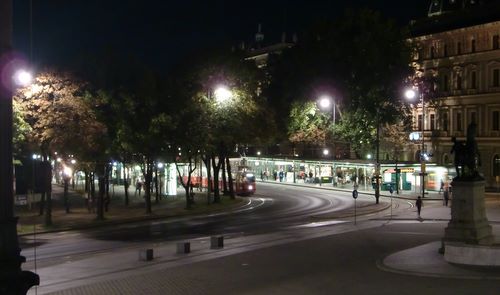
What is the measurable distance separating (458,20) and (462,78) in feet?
24.1

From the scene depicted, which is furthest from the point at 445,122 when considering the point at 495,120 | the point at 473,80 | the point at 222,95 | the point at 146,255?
the point at 146,255

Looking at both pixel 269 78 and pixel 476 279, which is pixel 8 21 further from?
pixel 269 78

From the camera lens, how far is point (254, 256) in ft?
79.9

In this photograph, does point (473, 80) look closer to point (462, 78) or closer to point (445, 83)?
point (462, 78)

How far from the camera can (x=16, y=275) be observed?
21.9 ft

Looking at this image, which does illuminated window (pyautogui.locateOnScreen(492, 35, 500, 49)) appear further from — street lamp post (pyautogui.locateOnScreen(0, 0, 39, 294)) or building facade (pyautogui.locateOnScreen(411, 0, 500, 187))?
street lamp post (pyautogui.locateOnScreen(0, 0, 39, 294))

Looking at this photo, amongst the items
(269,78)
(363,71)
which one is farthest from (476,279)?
(269,78)

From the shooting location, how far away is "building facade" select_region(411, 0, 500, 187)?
2803 inches

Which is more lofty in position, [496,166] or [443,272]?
[496,166]

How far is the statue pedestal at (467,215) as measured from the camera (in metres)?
22.0

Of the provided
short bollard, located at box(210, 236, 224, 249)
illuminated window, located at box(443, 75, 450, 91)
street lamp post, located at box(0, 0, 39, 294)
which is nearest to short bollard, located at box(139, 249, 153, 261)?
short bollard, located at box(210, 236, 224, 249)

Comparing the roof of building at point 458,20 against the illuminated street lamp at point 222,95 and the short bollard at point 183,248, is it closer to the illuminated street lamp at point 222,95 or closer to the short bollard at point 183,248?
the illuminated street lamp at point 222,95

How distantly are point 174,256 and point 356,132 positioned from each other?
52.3 metres

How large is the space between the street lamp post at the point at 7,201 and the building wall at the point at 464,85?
224 ft
